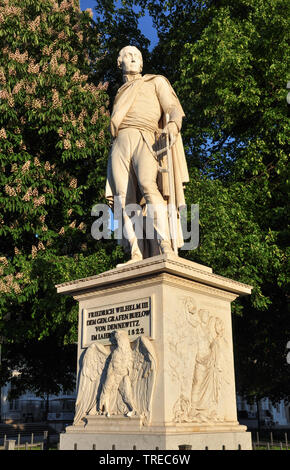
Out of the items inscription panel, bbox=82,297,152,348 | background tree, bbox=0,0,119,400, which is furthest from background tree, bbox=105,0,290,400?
inscription panel, bbox=82,297,152,348

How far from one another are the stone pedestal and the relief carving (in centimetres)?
1

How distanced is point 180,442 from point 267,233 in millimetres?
8906

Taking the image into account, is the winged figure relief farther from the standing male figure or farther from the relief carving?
the standing male figure

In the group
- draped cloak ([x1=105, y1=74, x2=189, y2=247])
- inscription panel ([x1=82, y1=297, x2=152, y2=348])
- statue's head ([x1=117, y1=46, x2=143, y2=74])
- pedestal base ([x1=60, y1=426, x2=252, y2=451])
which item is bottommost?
pedestal base ([x1=60, y1=426, x2=252, y2=451])

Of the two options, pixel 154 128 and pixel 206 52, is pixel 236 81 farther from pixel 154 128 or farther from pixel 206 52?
pixel 154 128

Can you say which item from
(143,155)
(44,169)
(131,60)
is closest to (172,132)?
(143,155)

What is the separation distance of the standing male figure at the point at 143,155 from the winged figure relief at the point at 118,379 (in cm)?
138

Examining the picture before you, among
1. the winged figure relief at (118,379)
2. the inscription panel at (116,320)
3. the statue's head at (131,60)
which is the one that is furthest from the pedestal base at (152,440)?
the statue's head at (131,60)

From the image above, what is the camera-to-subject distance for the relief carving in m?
6.58

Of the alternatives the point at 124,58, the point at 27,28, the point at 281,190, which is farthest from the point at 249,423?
the point at 124,58

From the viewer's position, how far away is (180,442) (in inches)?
237

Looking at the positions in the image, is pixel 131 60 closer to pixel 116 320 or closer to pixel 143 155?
pixel 143 155

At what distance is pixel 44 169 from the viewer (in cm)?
1404

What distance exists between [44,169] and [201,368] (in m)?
8.54
